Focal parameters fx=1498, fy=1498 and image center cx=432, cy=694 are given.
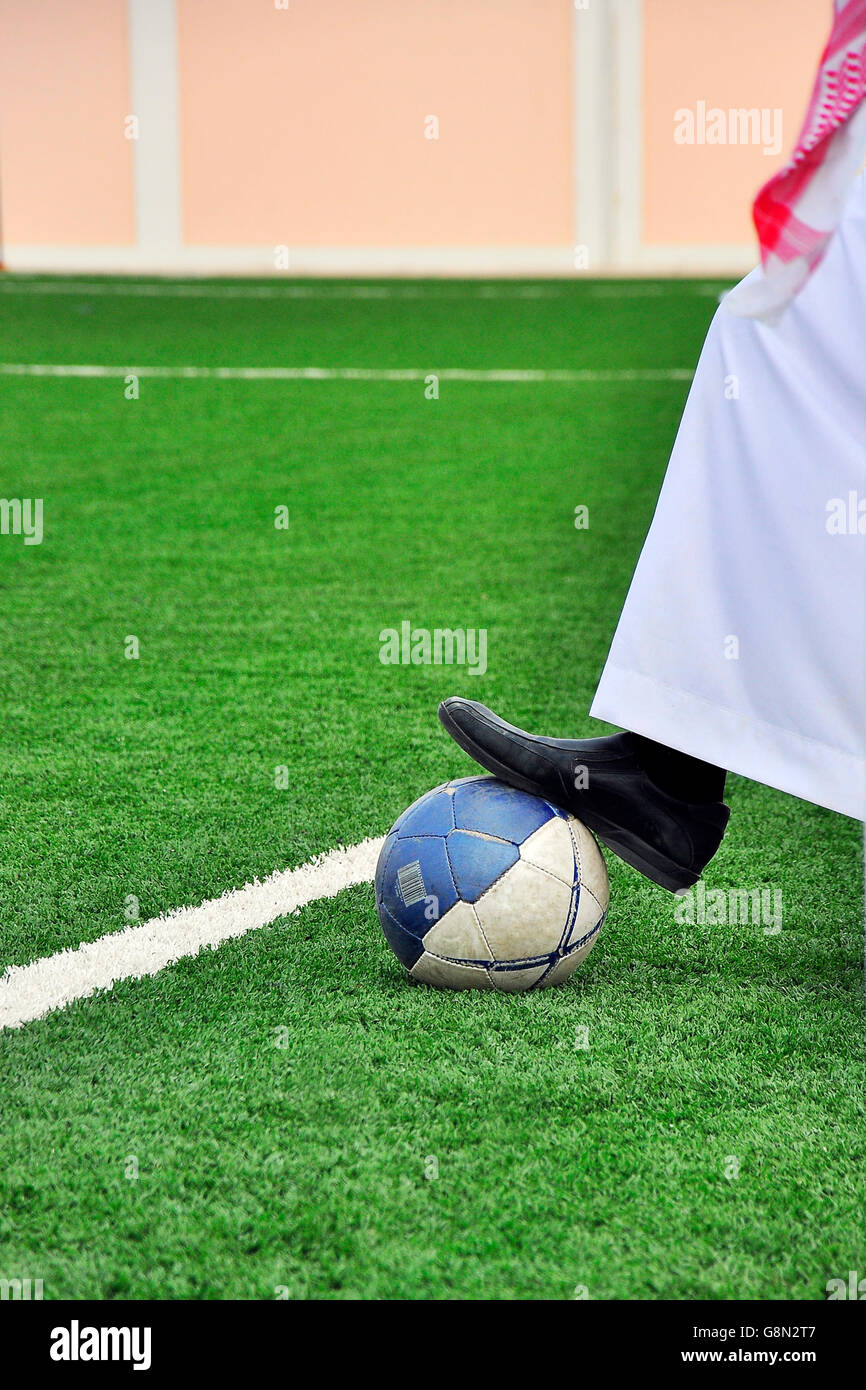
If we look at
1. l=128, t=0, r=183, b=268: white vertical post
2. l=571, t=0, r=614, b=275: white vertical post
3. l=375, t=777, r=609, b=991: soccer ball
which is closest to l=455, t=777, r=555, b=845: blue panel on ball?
l=375, t=777, r=609, b=991: soccer ball

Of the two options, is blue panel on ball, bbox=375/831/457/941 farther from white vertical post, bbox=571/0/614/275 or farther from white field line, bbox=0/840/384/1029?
white vertical post, bbox=571/0/614/275

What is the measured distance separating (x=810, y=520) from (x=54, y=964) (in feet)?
5.12

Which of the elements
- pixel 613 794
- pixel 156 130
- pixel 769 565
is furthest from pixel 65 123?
pixel 769 565

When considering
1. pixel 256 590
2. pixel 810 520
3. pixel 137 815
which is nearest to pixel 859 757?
Answer: pixel 810 520

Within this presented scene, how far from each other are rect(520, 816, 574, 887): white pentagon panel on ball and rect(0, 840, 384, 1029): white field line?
60cm

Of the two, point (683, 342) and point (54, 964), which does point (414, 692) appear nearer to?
point (54, 964)

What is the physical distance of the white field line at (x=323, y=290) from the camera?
20.3 meters

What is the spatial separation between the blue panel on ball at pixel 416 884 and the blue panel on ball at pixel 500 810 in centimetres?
8

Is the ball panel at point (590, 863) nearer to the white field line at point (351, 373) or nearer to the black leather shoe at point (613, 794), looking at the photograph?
the black leather shoe at point (613, 794)

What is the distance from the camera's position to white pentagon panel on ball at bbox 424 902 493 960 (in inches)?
102

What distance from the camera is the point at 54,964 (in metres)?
2.76

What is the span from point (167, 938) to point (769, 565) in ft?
4.35

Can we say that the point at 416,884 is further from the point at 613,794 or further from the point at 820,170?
the point at 820,170

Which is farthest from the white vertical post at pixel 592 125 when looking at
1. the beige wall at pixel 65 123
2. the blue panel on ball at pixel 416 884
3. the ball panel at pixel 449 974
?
the ball panel at pixel 449 974
